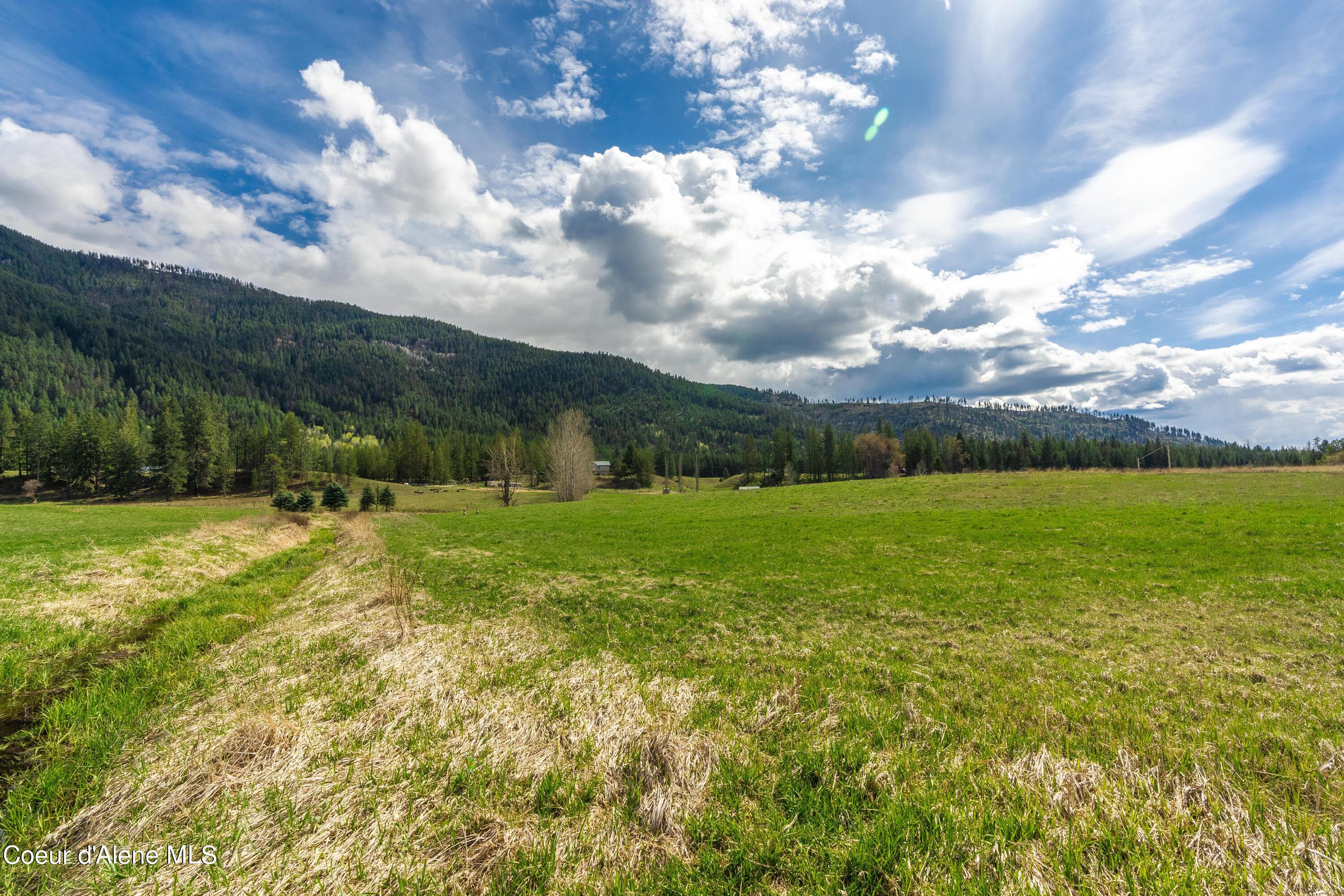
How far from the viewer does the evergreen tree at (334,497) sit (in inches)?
2579

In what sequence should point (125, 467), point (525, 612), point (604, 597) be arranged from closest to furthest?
point (525, 612) → point (604, 597) → point (125, 467)

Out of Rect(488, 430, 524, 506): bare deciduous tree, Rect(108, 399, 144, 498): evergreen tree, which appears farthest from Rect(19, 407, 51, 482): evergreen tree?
Rect(488, 430, 524, 506): bare deciduous tree

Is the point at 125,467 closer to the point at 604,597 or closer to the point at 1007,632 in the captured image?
the point at 604,597

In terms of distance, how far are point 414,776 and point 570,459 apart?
6687 centimetres

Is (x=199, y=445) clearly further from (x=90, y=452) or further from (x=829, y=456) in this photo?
(x=829, y=456)

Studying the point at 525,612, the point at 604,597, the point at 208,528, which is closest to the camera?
the point at 525,612

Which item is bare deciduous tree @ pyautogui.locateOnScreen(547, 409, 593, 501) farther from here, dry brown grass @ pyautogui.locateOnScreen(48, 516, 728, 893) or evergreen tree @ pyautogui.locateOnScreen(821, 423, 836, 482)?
evergreen tree @ pyautogui.locateOnScreen(821, 423, 836, 482)

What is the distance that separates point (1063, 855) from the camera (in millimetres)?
4082

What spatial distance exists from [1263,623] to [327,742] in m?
20.1

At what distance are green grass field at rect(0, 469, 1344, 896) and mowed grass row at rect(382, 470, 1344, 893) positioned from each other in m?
0.05

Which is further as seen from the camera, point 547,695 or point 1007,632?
point 1007,632

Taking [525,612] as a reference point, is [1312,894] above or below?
above

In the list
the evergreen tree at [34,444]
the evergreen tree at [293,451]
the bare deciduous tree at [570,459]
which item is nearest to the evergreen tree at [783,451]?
the bare deciduous tree at [570,459]

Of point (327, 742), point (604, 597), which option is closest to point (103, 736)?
point (327, 742)
